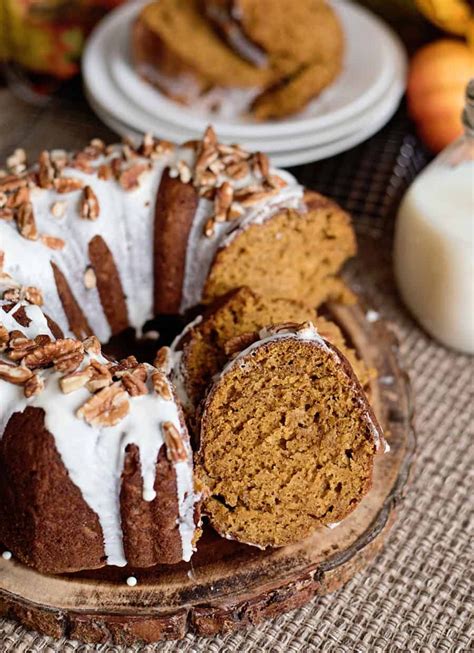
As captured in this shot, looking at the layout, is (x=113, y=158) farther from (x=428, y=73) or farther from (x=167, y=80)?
(x=428, y=73)

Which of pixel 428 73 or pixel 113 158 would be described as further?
pixel 428 73

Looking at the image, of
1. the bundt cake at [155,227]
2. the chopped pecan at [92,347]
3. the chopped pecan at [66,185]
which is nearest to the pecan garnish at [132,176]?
the bundt cake at [155,227]

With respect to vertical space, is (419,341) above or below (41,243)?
below

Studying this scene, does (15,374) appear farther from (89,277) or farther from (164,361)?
(89,277)

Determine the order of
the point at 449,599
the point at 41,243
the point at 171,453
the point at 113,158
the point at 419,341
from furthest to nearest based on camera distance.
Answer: the point at 419,341 → the point at 113,158 → the point at 41,243 → the point at 449,599 → the point at 171,453

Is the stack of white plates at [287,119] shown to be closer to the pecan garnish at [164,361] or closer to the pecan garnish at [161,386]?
the pecan garnish at [164,361]

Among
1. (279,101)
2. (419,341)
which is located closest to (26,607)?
(419,341)
